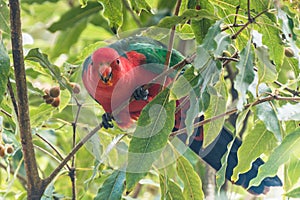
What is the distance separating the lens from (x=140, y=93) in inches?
85.7

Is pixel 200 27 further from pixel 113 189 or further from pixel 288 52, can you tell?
pixel 113 189

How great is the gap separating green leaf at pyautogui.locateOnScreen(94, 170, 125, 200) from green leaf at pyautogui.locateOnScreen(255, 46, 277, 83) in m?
0.50

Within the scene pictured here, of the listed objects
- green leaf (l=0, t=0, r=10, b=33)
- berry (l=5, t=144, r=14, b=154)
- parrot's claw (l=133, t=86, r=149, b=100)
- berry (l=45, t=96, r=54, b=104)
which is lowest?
parrot's claw (l=133, t=86, r=149, b=100)

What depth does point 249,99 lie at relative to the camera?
173cm

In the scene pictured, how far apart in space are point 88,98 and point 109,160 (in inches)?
10.6

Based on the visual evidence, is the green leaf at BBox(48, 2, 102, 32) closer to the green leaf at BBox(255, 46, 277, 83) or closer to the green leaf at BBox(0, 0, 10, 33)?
the green leaf at BBox(0, 0, 10, 33)

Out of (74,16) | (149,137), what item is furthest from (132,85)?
(74,16)

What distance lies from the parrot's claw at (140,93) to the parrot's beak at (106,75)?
12cm

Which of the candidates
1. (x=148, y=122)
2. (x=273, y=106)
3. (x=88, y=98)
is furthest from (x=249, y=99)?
(x=88, y=98)

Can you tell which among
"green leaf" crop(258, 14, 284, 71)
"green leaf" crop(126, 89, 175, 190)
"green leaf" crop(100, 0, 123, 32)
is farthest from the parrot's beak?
"green leaf" crop(258, 14, 284, 71)

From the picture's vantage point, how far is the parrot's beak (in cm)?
225

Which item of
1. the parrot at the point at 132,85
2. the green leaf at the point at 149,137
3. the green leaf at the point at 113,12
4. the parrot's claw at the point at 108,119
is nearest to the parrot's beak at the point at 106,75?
the parrot at the point at 132,85

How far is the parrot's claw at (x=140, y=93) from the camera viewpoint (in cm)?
214

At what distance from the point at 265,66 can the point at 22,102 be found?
0.60 m
